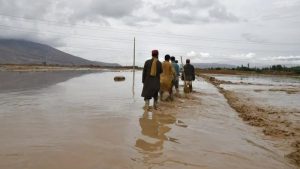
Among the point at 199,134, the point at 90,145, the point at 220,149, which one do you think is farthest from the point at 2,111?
the point at 220,149

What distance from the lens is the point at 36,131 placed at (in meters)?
6.71

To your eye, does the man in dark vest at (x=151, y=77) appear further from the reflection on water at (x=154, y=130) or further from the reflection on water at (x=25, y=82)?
the reflection on water at (x=25, y=82)

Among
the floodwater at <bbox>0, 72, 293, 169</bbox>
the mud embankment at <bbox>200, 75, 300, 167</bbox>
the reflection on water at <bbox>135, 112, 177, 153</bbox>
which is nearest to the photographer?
the floodwater at <bbox>0, 72, 293, 169</bbox>

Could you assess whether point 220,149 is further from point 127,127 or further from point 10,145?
point 10,145

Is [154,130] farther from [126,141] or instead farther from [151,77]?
[151,77]

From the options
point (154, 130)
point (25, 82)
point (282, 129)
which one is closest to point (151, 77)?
point (154, 130)

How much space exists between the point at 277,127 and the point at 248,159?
149 inches

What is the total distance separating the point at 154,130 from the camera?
7.36 m

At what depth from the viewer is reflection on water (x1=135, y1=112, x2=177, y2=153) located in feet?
19.6

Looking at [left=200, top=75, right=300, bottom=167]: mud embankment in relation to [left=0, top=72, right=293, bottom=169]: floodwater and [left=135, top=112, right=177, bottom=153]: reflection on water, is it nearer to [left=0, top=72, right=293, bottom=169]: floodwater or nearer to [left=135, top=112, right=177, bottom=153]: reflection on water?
[left=0, top=72, right=293, bottom=169]: floodwater

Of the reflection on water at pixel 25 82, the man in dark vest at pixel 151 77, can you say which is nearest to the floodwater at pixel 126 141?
the man in dark vest at pixel 151 77

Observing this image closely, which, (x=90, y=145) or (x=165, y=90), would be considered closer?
(x=90, y=145)

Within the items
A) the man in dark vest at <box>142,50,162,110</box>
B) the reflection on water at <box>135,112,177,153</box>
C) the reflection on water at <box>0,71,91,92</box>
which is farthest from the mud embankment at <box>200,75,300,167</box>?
→ the reflection on water at <box>0,71,91,92</box>

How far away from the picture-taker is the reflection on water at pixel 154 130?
19.6 ft
